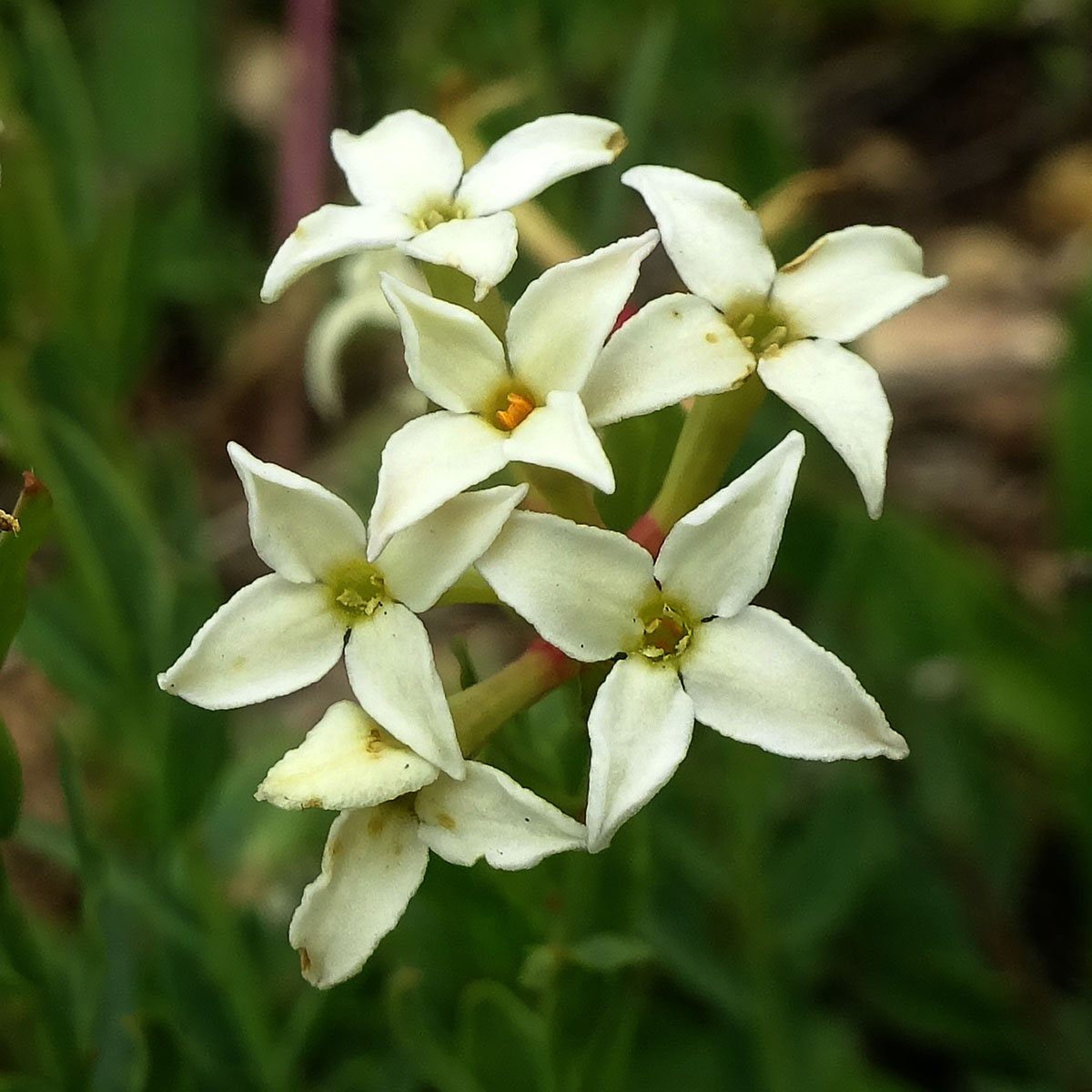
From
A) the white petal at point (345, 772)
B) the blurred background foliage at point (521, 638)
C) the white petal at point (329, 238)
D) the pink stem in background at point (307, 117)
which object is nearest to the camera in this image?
the white petal at point (345, 772)

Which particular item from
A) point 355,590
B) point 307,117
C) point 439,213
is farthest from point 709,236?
point 307,117

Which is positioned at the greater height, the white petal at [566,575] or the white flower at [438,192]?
the white flower at [438,192]

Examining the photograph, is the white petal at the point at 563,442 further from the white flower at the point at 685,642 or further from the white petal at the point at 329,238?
the white petal at the point at 329,238

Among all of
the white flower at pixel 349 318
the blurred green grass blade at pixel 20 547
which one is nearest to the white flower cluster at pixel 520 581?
the blurred green grass blade at pixel 20 547

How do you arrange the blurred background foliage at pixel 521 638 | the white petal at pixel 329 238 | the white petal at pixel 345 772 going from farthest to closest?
1. the blurred background foliage at pixel 521 638
2. the white petal at pixel 329 238
3. the white petal at pixel 345 772

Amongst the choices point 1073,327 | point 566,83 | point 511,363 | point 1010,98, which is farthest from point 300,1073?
point 1010,98

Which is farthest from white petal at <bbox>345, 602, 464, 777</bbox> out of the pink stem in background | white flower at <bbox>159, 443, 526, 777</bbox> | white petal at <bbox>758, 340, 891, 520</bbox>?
the pink stem in background

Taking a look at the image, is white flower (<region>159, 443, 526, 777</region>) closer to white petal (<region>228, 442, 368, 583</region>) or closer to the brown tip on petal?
white petal (<region>228, 442, 368, 583</region>)
